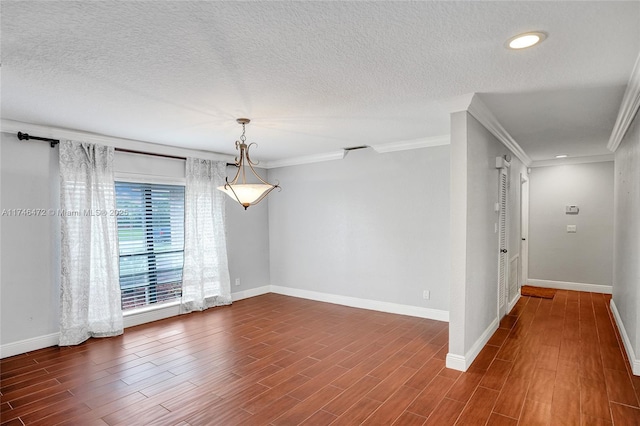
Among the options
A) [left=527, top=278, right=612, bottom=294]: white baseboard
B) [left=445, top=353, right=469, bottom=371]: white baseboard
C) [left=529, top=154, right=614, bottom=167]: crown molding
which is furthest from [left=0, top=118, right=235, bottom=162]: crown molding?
[left=527, top=278, right=612, bottom=294]: white baseboard

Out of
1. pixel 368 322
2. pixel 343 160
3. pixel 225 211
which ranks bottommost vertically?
pixel 368 322

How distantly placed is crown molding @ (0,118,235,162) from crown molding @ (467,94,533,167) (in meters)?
3.97

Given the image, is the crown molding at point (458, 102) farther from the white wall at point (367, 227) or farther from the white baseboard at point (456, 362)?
the white baseboard at point (456, 362)

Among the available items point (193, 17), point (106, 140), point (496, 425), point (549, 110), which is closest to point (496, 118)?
point (549, 110)

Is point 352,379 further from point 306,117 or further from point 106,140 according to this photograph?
point 106,140

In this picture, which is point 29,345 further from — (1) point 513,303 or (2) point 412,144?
(1) point 513,303

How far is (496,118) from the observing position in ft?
12.0

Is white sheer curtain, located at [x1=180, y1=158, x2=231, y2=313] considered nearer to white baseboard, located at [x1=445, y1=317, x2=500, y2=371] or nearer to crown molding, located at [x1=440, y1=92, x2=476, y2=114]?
white baseboard, located at [x1=445, y1=317, x2=500, y2=371]

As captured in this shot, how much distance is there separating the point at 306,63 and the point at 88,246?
356cm

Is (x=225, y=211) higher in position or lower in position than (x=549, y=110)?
lower

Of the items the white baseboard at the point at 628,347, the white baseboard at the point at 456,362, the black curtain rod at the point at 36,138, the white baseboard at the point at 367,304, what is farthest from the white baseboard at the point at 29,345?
the white baseboard at the point at 628,347

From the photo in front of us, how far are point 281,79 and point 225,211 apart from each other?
353cm

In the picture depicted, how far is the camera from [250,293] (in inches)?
243

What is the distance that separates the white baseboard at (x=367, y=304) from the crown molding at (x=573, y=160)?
12.9 feet
